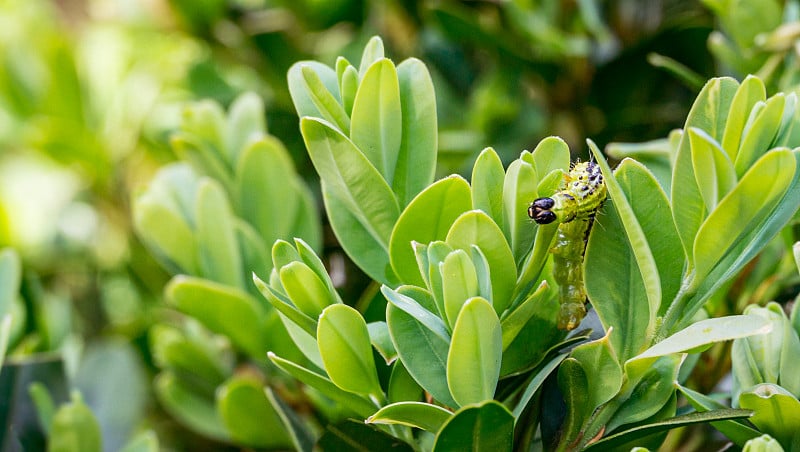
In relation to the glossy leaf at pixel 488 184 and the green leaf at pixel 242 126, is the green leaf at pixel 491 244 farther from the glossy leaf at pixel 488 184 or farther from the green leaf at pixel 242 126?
the green leaf at pixel 242 126

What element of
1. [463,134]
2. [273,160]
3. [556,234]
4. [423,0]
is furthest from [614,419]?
[423,0]

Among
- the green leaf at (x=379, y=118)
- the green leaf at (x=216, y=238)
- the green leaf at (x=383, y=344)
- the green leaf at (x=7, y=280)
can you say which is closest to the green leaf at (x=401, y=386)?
the green leaf at (x=383, y=344)

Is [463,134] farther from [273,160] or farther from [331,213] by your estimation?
[331,213]

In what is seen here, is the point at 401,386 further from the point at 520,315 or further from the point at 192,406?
the point at 192,406

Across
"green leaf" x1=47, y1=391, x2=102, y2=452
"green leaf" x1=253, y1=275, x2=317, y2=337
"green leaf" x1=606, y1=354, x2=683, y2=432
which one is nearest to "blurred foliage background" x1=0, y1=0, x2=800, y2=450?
"green leaf" x1=47, y1=391, x2=102, y2=452

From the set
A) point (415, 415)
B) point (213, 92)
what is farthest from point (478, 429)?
point (213, 92)
